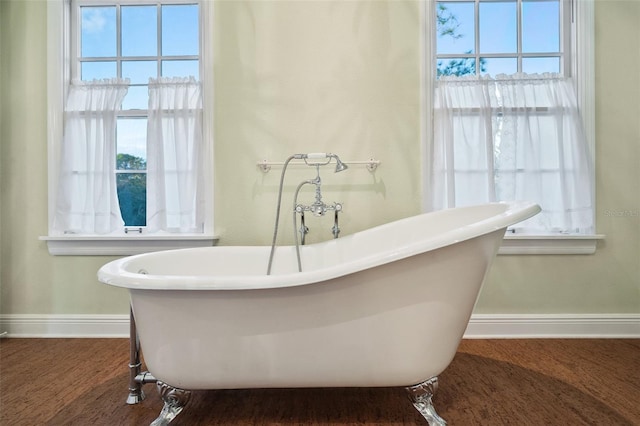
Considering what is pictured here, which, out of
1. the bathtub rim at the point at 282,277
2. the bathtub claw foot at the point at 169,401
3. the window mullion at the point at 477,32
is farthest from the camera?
the window mullion at the point at 477,32

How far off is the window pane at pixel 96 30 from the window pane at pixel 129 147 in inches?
20.1

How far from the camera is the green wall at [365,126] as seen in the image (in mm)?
2279

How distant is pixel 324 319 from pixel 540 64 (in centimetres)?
221

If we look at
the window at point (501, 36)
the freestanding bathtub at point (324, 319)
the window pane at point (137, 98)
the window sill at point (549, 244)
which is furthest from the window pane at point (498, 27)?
the window pane at point (137, 98)

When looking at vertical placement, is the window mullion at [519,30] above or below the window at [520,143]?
above

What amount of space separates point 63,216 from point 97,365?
3.08 feet

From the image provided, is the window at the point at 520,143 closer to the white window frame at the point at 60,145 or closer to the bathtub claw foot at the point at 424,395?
the bathtub claw foot at the point at 424,395

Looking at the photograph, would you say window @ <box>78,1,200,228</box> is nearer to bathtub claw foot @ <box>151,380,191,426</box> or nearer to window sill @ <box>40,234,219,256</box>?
window sill @ <box>40,234,219,256</box>

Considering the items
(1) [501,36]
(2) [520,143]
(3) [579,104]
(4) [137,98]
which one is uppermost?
(1) [501,36]

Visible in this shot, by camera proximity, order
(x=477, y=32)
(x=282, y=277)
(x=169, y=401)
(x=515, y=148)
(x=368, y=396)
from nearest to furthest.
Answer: (x=282, y=277), (x=169, y=401), (x=368, y=396), (x=515, y=148), (x=477, y=32)

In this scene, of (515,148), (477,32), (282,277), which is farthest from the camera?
(477,32)

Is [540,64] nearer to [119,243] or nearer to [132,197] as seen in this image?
[132,197]

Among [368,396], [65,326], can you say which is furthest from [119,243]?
[368,396]

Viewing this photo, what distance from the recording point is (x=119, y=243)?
2.26 metres
